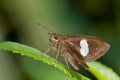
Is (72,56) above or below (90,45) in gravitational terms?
below

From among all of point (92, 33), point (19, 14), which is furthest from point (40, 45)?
point (92, 33)

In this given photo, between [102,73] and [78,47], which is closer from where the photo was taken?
[102,73]

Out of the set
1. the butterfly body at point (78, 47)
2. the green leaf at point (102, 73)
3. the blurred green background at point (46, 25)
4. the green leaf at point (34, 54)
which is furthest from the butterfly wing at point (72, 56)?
the green leaf at point (34, 54)

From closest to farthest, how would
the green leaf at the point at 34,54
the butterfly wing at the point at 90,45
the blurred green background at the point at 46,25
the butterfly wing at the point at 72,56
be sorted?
the green leaf at the point at 34,54
the butterfly wing at the point at 72,56
the butterfly wing at the point at 90,45
the blurred green background at the point at 46,25

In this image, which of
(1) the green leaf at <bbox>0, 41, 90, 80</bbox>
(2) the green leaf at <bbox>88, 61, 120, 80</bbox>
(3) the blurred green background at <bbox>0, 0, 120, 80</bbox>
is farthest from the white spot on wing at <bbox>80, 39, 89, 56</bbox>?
(1) the green leaf at <bbox>0, 41, 90, 80</bbox>

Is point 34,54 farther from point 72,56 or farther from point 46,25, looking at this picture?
point 46,25

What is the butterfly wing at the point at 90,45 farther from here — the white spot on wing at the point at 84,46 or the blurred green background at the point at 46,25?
the blurred green background at the point at 46,25

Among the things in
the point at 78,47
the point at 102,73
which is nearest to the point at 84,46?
the point at 78,47

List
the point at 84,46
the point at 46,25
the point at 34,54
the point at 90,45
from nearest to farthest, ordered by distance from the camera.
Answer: the point at 34,54 → the point at 84,46 → the point at 90,45 → the point at 46,25
